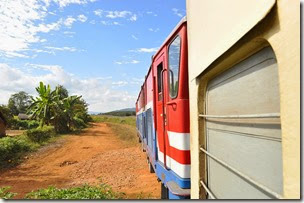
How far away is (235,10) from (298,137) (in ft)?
3.14

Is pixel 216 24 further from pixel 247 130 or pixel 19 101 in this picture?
pixel 19 101

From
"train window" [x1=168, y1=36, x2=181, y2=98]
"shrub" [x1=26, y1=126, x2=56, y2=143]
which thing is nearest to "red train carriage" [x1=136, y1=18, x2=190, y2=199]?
"train window" [x1=168, y1=36, x2=181, y2=98]

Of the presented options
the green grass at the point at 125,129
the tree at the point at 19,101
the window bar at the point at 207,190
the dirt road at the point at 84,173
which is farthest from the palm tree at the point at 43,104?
the tree at the point at 19,101

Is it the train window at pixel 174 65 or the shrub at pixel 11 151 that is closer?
the train window at pixel 174 65

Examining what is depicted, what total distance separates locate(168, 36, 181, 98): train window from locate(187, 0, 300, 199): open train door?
997 mm

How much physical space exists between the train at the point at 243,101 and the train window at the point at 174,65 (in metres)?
0.51

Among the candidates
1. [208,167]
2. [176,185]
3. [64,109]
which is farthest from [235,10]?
[64,109]

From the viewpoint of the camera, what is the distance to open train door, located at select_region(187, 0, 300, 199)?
Result: 1312 mm

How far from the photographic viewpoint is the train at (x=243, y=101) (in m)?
1.32

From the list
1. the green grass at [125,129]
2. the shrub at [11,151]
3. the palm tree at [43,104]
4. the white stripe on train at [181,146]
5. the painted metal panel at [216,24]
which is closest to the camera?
the painted metal panel at [216,24]

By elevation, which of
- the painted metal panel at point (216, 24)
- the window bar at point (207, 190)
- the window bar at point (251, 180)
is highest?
the painted metal panel at point (216, 24)

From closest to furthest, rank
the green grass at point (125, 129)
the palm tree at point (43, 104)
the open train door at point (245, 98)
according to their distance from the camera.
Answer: the open train door at point (245, 98), the green grass at point (125, 129), the palm tree at point (43, 104)

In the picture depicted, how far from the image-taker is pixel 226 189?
7.69ft

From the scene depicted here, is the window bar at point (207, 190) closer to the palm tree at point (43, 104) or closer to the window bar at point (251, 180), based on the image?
the window bar at point (251, 180)
